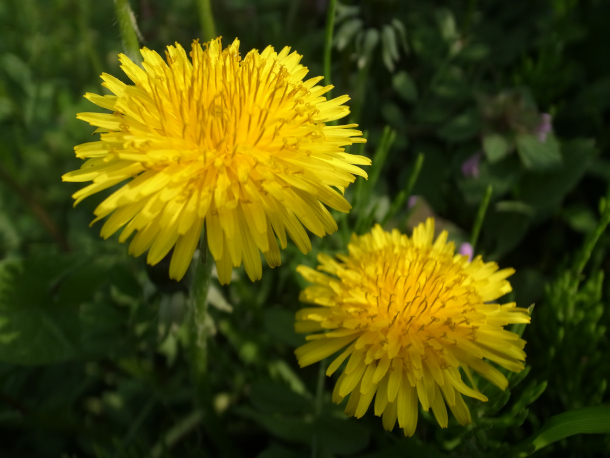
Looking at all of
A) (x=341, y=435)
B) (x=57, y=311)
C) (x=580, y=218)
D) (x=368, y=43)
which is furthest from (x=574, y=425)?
(x=57, y=311)

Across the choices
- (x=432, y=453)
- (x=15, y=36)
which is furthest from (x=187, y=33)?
(x=432, y=453)

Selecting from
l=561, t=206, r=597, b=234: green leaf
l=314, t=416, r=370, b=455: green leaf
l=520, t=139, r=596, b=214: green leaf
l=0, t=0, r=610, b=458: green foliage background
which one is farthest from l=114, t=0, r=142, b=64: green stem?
l=561, t=206, r=597, b=234: green leaf

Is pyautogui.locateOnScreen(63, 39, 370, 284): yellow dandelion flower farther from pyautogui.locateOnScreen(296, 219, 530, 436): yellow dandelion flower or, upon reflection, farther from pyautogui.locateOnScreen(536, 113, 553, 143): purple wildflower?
pyautogui.locateOnScreen(536, 113, 553, 143): purple wildflower

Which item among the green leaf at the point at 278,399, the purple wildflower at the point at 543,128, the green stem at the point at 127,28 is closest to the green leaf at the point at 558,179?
the purple wildflower at the point at 543,128

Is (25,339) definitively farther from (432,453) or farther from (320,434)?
(432,453)

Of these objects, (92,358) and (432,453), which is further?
(92,358)

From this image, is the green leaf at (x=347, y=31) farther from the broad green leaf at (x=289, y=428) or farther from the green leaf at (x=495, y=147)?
the broad green leaf at (x=289, y=428)
